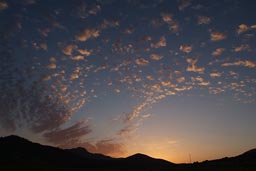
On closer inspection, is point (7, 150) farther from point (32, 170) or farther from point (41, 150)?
point (32, 170)

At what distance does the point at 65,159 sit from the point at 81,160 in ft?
39.0

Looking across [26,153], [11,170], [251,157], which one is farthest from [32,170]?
[251,157]

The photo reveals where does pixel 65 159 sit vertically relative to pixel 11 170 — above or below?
above

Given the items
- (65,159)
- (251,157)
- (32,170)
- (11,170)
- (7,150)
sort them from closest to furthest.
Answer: (11,170) → (32,170) → (251,157) → (7,150) → (65,159)

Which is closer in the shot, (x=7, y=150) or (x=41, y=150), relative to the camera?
(x=7, y=150)

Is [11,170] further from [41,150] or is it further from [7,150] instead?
[41,150]

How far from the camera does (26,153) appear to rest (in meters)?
177

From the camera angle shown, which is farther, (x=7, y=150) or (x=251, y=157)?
(x=7, y=150)

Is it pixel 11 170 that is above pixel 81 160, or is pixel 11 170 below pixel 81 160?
below

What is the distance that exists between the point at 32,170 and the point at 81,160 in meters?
113

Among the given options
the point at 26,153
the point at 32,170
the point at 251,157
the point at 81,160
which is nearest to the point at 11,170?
the point at 32,170

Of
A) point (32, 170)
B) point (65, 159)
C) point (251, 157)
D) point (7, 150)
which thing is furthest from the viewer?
point (65, 159)

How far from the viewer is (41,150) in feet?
634

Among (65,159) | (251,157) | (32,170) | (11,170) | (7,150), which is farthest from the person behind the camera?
(65,159)
